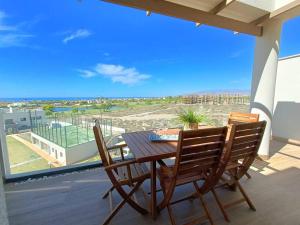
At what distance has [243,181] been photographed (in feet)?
8.09

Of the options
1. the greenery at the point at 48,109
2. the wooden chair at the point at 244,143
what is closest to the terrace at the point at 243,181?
the wooden chair at the point at 244,143

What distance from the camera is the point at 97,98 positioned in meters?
3.12

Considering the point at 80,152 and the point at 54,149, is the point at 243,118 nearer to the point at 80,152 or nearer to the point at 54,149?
the point at 80,152

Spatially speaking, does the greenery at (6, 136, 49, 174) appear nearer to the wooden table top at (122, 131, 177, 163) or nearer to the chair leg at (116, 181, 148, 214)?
the wooden table top at (122, 131, 177, 163)

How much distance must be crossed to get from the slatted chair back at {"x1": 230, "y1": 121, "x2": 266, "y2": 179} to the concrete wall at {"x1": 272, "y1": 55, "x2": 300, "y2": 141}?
11.8 ft

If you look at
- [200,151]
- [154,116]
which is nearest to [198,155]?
[200,151]

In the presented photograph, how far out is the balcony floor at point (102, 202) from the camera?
1732mm

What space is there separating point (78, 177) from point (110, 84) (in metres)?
2.79

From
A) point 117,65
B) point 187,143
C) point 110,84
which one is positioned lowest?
point 187,143

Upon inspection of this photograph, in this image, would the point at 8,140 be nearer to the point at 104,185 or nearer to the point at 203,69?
the point at 104,185

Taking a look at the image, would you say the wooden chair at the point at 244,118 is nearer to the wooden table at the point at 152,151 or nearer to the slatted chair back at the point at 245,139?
the slatted chair back at the point at 245,139

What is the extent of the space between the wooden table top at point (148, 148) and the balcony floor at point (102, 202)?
0.74 m

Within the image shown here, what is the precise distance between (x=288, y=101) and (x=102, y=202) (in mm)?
5113

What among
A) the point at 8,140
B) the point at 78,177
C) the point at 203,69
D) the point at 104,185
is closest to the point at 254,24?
the point at 104,185
